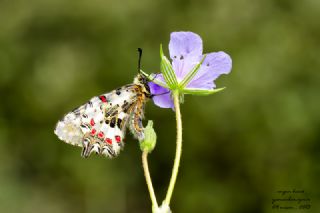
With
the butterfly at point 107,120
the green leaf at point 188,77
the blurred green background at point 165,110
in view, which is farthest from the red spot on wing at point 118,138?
the blurred green background at point 165,110

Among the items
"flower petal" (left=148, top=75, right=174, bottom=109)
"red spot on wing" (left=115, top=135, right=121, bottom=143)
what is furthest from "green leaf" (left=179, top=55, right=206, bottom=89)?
"red spot on wing" (left=115, top=135, right=121, bottom=143)

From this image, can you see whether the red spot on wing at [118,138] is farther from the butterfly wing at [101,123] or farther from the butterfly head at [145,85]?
the butterfly head at [145,85]

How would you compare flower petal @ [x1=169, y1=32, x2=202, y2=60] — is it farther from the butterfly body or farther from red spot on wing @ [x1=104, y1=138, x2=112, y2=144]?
red spot on wing @ [x1=104, y1=138, x2=112, y2=144]

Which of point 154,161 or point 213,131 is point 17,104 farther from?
point 213,131

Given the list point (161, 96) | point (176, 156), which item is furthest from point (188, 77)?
point (176, 156)

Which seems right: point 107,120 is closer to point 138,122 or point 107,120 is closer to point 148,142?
point 138,122

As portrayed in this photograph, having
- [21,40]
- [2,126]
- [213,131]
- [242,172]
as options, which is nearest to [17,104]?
[2,126]
